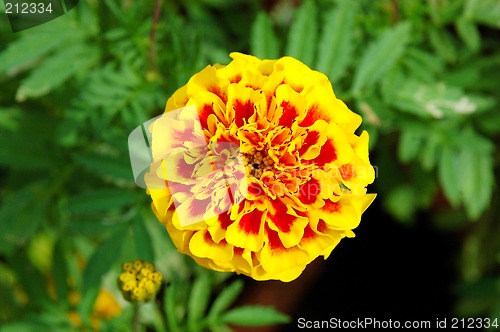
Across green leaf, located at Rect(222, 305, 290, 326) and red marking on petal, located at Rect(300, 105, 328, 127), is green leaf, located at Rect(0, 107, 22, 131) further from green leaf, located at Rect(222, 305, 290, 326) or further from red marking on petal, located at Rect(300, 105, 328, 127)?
red marking on petal, located at Rect(300, 105, 328, 127)

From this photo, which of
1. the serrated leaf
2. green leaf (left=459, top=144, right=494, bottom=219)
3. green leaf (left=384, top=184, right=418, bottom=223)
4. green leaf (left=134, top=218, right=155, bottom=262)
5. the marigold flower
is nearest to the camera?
the marigold flower

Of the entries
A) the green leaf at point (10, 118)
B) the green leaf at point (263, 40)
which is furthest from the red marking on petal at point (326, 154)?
the green leaf at point (10, 118)

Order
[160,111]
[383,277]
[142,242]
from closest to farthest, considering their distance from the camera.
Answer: [142,242] → [160,111] → [383,277]

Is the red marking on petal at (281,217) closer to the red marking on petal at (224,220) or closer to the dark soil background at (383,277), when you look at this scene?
the red marking on petal at (224,220)

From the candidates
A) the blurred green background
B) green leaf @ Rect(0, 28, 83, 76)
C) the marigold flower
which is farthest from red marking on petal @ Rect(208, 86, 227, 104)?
green leaf @ Rect(0, 28, 83, 76)

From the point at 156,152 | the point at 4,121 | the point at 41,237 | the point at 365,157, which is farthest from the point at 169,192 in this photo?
the point at 41,237

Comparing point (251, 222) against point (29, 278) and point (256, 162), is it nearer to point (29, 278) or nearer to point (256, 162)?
point (256, 162)

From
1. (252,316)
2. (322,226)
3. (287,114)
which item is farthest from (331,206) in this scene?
(252,316)
